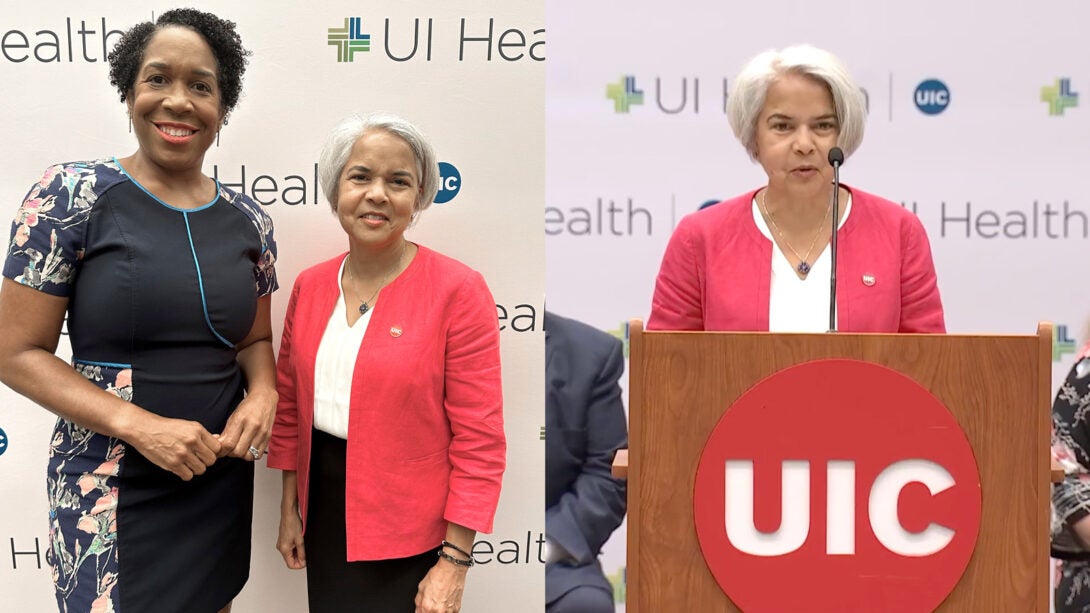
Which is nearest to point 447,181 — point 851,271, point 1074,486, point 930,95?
point 851,271

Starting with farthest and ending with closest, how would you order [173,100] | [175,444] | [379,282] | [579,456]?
[579,456], [379,282], [173,100], [175,444]

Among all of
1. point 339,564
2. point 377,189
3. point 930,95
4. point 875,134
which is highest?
point 930,95

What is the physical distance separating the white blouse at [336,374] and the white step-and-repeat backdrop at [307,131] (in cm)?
48

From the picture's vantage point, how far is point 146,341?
206cm

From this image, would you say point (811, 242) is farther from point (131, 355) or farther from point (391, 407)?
point (131, 355)

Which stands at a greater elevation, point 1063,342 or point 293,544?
point 1063,342

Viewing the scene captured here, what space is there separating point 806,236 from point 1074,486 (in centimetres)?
84

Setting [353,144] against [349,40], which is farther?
[349,40]

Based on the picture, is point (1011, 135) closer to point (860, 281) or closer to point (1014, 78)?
point (1014, 78)

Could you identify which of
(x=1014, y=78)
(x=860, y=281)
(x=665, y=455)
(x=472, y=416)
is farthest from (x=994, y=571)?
(x=1014, y=78)

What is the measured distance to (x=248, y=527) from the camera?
231 centimetres

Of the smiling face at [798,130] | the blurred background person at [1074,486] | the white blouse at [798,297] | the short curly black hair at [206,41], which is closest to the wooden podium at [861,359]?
the white blouse at [798,297]

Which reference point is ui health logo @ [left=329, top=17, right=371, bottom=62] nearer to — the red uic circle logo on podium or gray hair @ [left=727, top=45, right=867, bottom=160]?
gray hair @ [left=727, top=45, right=867, bottom=160]

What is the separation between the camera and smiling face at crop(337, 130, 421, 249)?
2.25 m
